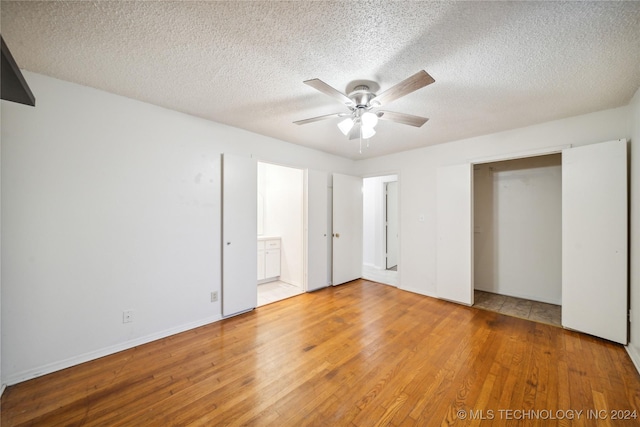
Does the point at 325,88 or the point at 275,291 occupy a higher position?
the point at 325,88

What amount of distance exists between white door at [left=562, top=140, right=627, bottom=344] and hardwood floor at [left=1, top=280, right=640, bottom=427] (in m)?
0.24

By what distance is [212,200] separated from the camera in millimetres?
2895

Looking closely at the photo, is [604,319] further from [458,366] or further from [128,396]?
[128,396]

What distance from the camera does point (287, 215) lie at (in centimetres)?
436

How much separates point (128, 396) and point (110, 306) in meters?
0.90

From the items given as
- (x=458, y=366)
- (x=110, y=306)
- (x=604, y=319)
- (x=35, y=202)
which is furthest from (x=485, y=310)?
(x=35, y=202)

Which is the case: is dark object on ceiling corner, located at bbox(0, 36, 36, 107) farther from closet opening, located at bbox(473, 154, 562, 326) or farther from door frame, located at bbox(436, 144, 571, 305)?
closet opening, located at bbox(473, 154, 562, 326)

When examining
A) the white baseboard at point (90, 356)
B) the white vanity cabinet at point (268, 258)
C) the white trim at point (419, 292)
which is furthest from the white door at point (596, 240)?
the white baseboard at point (90, 356)

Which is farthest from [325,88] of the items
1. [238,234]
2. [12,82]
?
[238,234]

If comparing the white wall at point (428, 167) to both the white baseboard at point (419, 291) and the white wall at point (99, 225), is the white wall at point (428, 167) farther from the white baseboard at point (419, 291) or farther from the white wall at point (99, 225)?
the white wall at point (99, 225)

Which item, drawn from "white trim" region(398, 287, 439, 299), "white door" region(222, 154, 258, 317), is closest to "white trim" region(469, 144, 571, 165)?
"white trim" region(398, 287, 439, 299)

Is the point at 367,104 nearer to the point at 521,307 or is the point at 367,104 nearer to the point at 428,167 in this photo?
the point at 428,167

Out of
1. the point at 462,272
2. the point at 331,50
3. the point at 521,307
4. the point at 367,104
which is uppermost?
the point at 331,50

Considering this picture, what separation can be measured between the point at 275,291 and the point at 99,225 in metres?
2.52
